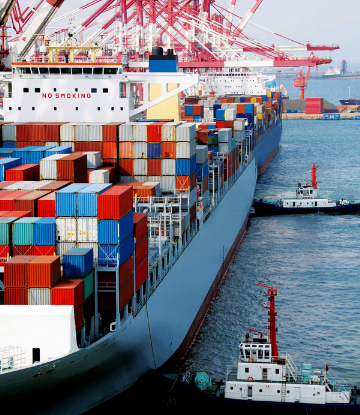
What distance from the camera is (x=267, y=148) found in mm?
73812

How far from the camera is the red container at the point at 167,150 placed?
92.8ft

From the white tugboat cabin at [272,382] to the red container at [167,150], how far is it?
861cm

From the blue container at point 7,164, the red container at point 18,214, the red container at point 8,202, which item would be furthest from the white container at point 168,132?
the red container at point 18,214

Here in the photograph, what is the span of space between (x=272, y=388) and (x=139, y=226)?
6.06m

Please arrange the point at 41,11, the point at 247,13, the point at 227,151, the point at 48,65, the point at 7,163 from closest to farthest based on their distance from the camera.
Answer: the point at 7,163, the point at 48,65, the point at 227,151, the point at 41,11, the point at 247,13

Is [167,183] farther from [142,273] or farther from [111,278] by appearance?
[111,278]

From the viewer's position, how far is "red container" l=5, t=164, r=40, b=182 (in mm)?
24391

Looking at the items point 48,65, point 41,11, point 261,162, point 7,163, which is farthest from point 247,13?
point 7,163

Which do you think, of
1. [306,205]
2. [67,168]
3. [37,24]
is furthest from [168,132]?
[306,205]

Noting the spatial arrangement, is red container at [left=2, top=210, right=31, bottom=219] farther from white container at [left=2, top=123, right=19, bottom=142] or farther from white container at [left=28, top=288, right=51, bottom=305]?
white container at [left=2, top=123, right=19, bottom=142]

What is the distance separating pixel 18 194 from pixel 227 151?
20.0 m

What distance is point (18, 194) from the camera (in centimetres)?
2184

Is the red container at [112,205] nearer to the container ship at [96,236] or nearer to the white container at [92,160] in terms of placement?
the container ship at [96,236]

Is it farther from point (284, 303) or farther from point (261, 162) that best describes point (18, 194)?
point (261, 162)
